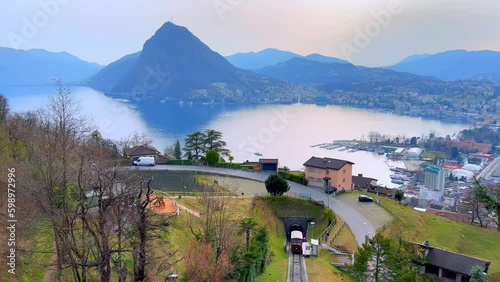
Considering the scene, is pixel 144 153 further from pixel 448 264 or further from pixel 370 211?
pixel 448 264

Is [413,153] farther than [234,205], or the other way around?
[413,153]

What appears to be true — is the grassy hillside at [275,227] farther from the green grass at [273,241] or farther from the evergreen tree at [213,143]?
the evergreen tree at [213,143]

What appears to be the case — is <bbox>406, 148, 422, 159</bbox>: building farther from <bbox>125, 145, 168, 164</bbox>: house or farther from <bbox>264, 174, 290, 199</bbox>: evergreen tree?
<bbox>264, 174, 290, 199</bbox>: evergreen tree

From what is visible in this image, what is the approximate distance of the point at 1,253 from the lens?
9.88 metres

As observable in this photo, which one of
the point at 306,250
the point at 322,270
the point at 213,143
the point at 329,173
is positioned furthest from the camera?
the point at 213,143

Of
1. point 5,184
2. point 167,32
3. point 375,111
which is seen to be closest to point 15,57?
point 167,32

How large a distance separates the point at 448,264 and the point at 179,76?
522 feet

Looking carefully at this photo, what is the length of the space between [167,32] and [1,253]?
647 ft

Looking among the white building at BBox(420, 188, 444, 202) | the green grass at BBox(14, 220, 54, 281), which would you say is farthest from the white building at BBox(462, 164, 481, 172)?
the green grass at BBox(14, 220, 54, 281)

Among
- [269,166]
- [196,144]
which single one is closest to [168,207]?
[269,166]

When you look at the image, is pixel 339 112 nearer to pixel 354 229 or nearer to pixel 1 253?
pixel 354 229

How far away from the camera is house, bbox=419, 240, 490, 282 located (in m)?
16.2

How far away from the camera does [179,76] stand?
167 metres

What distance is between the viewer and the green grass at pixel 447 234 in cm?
1909
